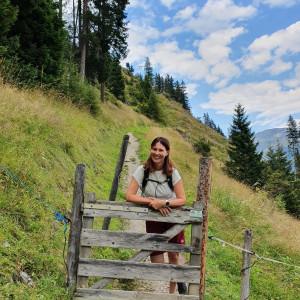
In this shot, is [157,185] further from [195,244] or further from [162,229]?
[195,244]

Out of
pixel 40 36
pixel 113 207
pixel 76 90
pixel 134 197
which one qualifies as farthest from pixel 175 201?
pixel 76 90

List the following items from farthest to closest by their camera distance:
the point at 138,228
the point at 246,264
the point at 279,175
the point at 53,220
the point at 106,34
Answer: the point at 279,175, the point at 106,34, the point at 138,228, the point at 53,220, the point at 246,264

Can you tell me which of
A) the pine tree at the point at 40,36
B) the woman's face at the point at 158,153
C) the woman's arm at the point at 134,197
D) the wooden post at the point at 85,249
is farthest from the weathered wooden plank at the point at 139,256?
the pine tree at the point at 40,36

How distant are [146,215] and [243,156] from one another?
24386mm

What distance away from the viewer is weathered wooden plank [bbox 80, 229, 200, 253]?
11.3 ft

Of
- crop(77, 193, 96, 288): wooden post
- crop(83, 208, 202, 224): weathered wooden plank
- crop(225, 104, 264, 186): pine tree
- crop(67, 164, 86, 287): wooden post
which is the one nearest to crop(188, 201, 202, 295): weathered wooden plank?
crop(83, 208, 202, 224): weathered wooden plank

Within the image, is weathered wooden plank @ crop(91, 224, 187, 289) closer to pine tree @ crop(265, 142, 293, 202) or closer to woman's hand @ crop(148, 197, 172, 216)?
woman's hand @ crop(148, 197, 172, 216)

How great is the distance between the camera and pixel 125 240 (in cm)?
345

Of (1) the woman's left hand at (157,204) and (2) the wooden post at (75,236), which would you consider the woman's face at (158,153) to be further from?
(2) the wooden post at (75,236)

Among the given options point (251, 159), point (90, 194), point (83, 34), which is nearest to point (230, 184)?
point (90, 194)

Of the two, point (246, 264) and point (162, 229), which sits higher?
point (162, 229)

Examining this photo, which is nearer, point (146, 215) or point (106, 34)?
point (146, 215)

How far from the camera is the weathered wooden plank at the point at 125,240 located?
3.44 meters

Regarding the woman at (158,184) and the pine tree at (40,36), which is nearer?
the woman at (158,184)
